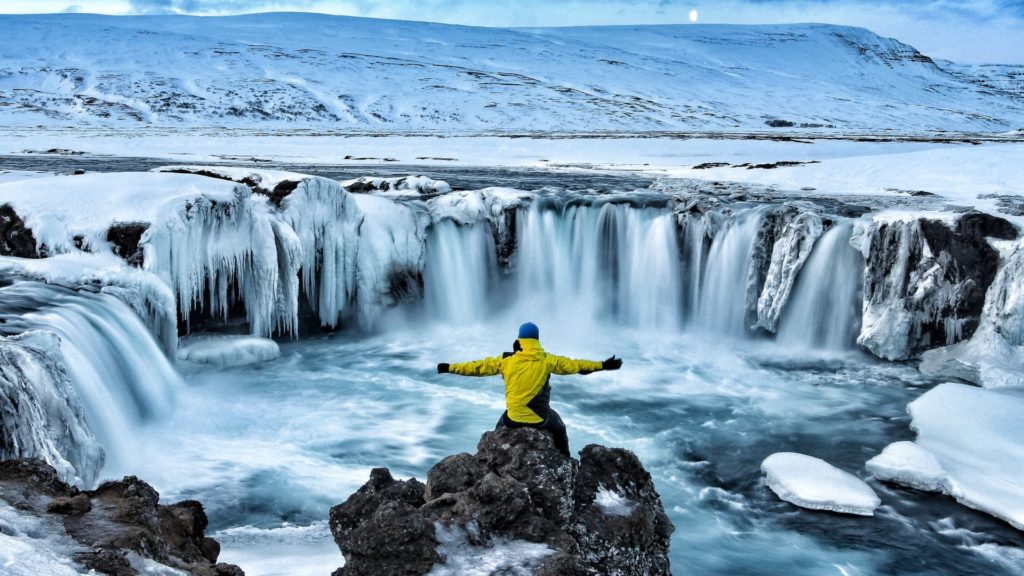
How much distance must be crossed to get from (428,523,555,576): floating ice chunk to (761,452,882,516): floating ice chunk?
4422 mm

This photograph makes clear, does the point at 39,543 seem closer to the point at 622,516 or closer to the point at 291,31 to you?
the point at 622,516

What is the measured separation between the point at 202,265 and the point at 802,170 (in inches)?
616

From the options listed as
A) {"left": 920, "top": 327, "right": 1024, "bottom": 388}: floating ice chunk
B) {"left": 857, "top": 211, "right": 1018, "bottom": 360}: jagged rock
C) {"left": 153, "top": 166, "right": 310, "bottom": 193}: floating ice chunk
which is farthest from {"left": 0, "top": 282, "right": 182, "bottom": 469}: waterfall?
{"left": 920, "top": 327, "right": 1024, "bottom": 388}: floating ice chunk

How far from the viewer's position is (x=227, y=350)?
1095 centimetres

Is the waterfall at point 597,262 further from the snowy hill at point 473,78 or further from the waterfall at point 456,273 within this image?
the snowy hill at point 473,78

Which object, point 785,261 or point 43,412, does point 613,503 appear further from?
point 785,261

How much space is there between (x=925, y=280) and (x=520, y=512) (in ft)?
30.7

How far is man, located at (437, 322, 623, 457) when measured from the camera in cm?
526

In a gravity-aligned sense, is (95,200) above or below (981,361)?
above

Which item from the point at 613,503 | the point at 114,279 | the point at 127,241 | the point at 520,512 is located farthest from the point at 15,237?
the point at 613,503

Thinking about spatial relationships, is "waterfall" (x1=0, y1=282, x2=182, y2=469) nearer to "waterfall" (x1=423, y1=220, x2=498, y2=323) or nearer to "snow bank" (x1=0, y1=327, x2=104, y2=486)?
"snow bank" (x1=0, y1=327, x2=104, y2=486)

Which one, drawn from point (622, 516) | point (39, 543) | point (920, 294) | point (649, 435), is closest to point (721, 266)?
point (920, 294)

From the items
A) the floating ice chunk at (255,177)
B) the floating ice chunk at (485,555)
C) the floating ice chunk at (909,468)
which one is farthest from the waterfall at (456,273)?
the floating ice chunk at (485,555)

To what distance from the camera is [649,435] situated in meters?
9.34
